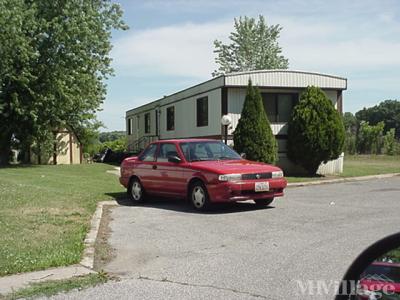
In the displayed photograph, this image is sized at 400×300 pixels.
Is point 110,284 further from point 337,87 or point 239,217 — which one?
point 337,87

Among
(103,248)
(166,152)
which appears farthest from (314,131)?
(103,248)

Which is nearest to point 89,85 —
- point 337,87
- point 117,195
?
point 337,87

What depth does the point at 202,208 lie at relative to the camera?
35.4 ft

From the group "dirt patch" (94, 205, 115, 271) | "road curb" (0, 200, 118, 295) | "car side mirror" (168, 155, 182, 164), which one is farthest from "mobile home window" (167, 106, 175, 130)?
"road curb" (0, 200, 118, 295)

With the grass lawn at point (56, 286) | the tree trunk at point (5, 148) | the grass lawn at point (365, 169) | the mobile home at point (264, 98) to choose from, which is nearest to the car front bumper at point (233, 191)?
the grass lawn at point (56, 286)

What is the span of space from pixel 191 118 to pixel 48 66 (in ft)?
27.3

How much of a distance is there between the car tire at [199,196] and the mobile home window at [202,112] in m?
12.2

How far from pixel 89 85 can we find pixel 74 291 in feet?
80.4

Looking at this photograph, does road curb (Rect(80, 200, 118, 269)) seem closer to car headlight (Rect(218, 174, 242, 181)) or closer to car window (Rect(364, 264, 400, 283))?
car headlight (Rect(218, 174, 242, 181))

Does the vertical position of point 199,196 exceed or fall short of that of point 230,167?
it falls short

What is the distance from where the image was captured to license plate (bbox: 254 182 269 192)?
1060 centimetres

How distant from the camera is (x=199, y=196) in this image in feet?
35.8

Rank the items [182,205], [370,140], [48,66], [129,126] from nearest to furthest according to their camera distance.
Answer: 1. [182,205]
2. [48,66]
3. [129,126]
4. [370,140]

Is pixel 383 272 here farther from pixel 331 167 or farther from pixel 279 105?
pixel 331 167
